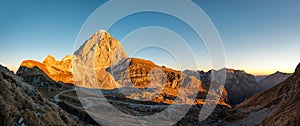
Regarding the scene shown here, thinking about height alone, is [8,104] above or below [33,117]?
above

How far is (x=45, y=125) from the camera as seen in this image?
68.1ft

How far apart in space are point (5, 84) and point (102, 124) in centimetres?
2561

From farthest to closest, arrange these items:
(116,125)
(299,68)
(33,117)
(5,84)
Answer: (299,68)
(116,125)
(5,84)
(33,117)

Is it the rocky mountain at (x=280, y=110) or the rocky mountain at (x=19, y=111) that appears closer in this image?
the rocky mountain at (x=19, y=111)

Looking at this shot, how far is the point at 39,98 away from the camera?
1112 inches

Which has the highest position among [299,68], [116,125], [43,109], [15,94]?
[299,68]

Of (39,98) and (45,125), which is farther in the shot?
(39,98)

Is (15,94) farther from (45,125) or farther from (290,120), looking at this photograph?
(290,120)

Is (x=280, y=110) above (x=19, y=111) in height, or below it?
below

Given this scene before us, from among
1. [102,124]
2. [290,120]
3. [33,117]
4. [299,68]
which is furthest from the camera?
[299,68]

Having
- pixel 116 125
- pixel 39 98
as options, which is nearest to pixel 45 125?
pixel 39 98

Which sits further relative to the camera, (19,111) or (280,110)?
(280,110)

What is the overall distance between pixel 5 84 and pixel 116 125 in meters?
30.1

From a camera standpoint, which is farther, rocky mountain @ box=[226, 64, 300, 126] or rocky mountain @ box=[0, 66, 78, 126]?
rocky mountain @ box=[226, 64, 300, 126]
